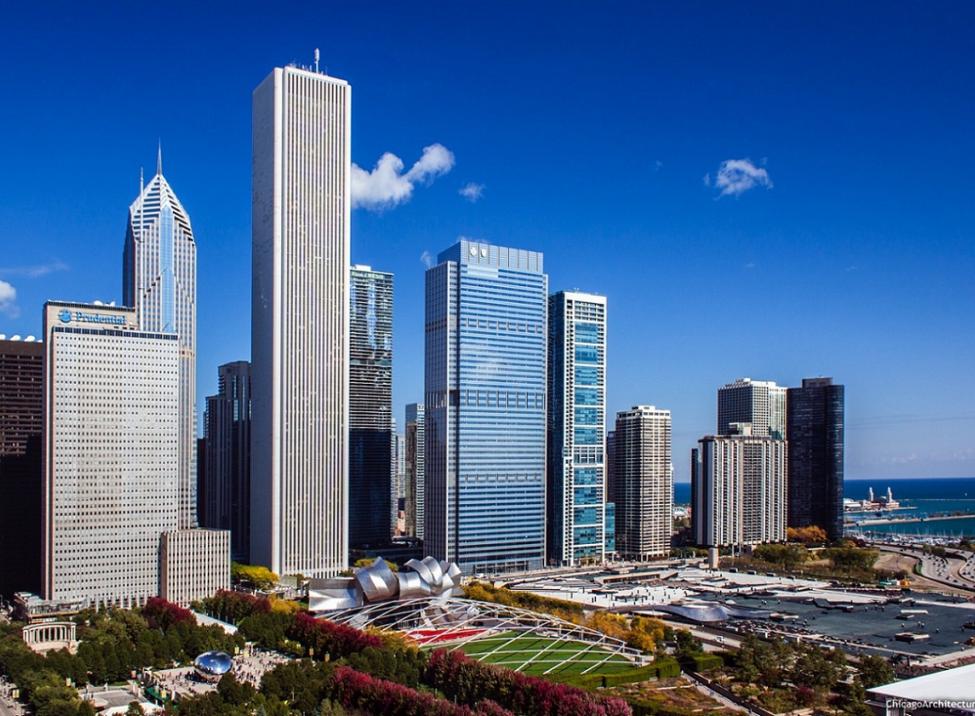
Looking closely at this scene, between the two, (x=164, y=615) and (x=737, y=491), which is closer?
(x=164, y=615)

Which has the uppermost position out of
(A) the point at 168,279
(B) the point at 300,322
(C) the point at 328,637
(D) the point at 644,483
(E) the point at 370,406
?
(A) the point at 168,279

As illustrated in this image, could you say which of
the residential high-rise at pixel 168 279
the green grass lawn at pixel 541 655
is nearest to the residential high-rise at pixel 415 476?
the residential high-rise at pixel 168 279

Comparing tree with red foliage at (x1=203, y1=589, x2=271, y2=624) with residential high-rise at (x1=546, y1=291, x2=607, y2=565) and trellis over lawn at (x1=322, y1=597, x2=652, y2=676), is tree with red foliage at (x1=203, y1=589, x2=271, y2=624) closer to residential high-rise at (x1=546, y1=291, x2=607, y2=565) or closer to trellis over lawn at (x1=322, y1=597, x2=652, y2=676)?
trellis over lawn at (x1=322, y1=597, x2=652, y2=676)

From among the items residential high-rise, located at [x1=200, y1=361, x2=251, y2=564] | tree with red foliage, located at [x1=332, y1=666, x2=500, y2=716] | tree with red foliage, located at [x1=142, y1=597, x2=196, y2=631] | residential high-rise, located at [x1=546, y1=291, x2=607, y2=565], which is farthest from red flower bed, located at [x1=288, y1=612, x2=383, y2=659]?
residential high-rise, located at [x1=200, y1=361, x2=251, y2=564]

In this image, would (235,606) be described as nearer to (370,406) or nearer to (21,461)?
(21,461)

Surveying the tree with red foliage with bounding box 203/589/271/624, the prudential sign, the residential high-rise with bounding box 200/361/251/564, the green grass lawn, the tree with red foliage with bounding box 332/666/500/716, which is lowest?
the tree with red foliage with bounding box 203/589/271/624

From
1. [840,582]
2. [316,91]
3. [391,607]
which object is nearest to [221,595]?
[391,607]

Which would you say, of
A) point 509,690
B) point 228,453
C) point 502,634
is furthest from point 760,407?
point 509,690
